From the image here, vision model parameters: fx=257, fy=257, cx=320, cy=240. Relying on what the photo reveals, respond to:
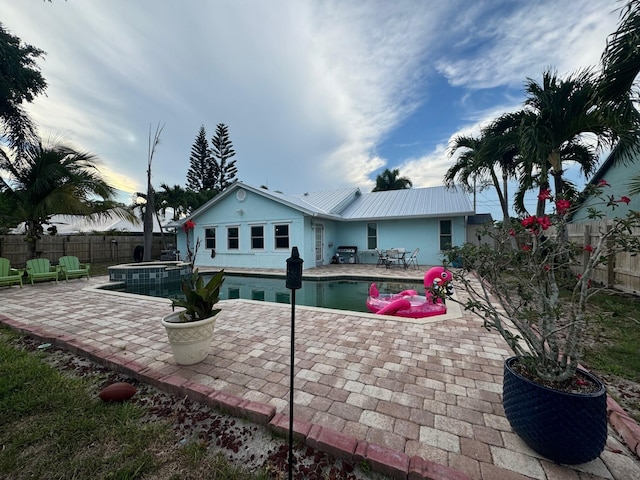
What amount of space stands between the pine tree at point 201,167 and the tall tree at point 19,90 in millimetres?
17281

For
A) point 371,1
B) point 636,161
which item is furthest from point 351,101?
point 636,161

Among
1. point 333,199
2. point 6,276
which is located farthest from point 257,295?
point 333,199

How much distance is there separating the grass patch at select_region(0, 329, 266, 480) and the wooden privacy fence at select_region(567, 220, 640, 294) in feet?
24.7

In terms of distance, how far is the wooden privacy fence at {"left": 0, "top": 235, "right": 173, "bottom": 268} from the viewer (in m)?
12.0

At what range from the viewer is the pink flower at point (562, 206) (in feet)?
6.51

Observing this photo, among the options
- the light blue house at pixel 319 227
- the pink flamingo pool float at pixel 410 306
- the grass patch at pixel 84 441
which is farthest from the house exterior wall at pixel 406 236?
the grass patch at pixel 84 441

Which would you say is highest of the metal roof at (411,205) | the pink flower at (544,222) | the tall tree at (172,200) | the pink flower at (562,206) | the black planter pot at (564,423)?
the tall tree at (172,200)

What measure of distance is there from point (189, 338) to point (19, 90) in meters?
12.9

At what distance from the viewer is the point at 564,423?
5.22ft

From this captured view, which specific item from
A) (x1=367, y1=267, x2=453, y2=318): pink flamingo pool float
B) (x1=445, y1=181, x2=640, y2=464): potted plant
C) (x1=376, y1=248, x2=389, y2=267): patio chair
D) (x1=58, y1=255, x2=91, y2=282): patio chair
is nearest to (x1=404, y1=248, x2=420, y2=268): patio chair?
(x1=376, y1=248, x2=389, y2=267): patio chair

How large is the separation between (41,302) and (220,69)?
8.95 m

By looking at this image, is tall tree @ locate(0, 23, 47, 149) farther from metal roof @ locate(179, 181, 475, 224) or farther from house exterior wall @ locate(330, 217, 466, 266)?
house exterior wall @ locate(330, 217, 466, 266)

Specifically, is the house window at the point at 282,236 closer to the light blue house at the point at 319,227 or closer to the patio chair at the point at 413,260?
the light blue house at the point at 319,227

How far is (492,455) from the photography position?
1730 mm
